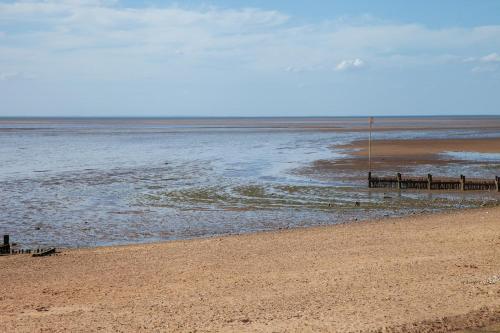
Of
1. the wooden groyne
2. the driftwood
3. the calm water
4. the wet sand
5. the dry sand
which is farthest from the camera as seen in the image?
the wet sand

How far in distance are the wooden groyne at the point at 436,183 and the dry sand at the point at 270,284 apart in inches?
516

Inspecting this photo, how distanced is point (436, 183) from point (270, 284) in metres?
21.4

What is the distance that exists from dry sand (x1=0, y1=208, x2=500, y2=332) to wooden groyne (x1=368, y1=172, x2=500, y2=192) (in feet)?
43.0

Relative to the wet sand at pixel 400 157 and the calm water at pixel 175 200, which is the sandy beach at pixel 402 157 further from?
the calm water at pixel 175 200

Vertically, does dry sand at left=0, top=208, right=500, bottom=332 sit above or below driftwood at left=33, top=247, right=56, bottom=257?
above

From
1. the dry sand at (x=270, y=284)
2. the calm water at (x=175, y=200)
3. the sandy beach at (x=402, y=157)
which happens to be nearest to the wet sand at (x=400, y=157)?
the sandy beach at (x=402, y=157)

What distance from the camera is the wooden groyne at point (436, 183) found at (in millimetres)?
31500

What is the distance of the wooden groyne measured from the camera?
31500 mm

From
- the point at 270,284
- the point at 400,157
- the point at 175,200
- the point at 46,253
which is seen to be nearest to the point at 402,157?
the point at 400,157

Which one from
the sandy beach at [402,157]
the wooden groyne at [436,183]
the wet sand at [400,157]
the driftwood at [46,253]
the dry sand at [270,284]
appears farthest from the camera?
the sandy beach at [402,157]

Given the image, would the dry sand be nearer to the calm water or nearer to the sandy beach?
the calm water

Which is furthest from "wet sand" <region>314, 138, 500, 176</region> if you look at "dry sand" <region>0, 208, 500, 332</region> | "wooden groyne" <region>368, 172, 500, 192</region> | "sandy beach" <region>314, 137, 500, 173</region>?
"dry sand" <region>0, 208, 500, 332</region>

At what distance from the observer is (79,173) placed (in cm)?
4144

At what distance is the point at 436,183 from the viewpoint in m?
32.2
